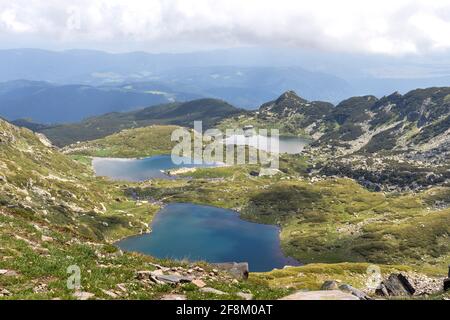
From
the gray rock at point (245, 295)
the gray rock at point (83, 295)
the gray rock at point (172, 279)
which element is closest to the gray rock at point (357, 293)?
the gray rock at point (245, 295)

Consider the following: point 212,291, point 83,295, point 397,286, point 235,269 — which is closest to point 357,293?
point 235,269

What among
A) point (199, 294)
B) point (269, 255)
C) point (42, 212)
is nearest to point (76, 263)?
point (199, 294)

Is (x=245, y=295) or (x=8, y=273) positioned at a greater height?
(x=8, y=273)

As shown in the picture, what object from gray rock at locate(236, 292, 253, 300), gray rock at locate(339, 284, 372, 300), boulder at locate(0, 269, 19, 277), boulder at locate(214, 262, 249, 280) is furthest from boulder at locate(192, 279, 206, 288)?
boulder at locate(0, 269, 19, 277)

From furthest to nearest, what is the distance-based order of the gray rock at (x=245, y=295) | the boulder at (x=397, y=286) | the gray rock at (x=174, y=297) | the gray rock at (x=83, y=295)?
1. the boulder at (x=397, y=286)
2. the gray rock at (x=245, y=295)
3. the gray rock at (x=174, y=297)
4. the gray rock at (x=83, y=295)

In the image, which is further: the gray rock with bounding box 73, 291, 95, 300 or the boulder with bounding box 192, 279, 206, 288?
the boulder with bounding box 192, 279, 206, 288

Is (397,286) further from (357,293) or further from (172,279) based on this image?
(172,279)

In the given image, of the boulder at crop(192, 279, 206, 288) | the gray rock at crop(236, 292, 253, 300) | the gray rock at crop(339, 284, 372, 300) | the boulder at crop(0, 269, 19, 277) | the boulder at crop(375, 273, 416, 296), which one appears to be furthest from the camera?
the boulder at crop(375, 273, 416, 296)

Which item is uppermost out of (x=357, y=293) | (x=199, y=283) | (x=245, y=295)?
(x=245, y=295)

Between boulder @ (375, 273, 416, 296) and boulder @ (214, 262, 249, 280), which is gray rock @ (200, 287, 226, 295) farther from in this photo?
boulder @ (375, 273, 416, 296)

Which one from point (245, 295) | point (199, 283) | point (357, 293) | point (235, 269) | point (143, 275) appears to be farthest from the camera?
point (235, 269)

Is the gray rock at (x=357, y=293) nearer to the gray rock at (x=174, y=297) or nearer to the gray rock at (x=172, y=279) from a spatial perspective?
the gray rock at (x=172, y=279)
